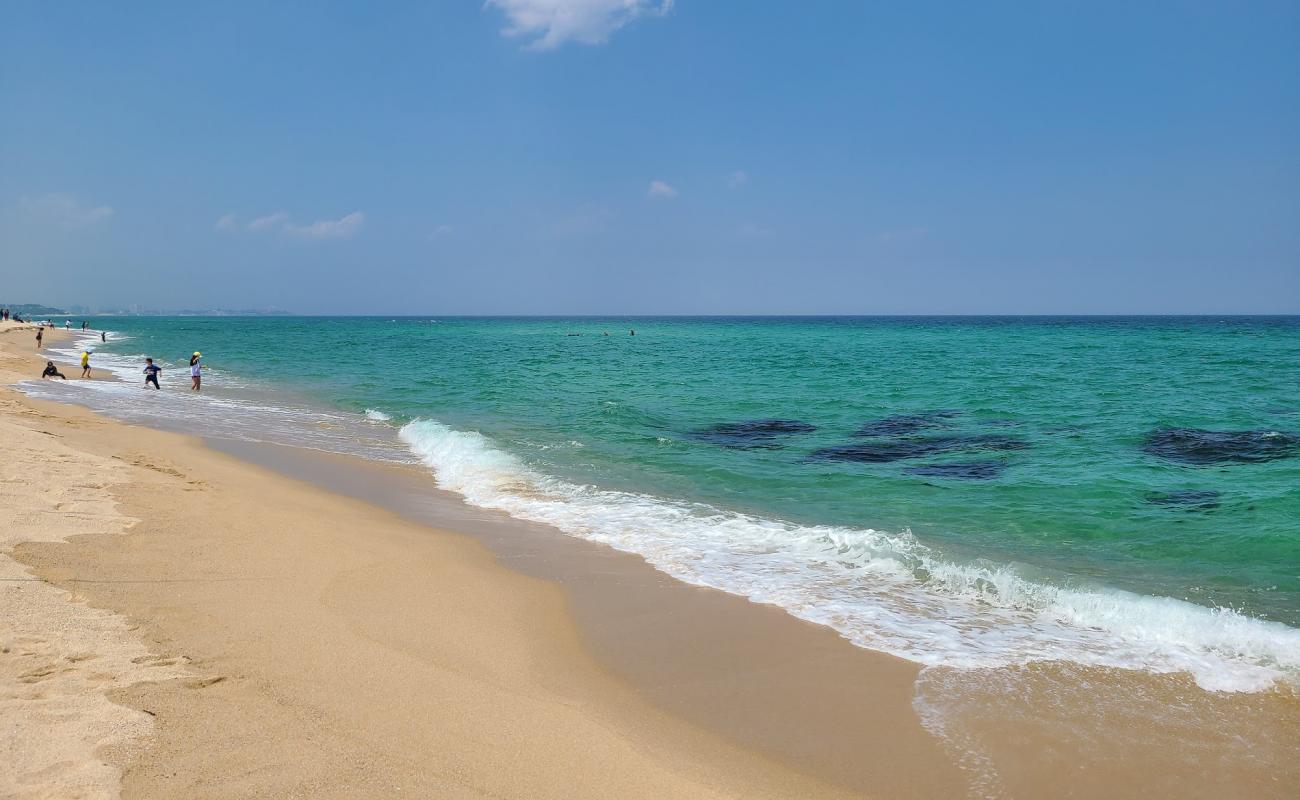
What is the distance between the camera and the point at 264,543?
Result: 7.73 metres

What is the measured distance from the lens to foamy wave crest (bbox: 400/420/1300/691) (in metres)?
6.13

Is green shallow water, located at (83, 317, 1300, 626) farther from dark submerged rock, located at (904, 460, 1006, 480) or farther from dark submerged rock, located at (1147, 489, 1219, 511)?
dark submerged rock, located at (904, 460, 1006, 480)

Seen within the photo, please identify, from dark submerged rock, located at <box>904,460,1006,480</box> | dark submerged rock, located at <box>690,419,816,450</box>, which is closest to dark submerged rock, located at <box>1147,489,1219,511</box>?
dark submerged rock, located at <box>904,460,1006,480</box>

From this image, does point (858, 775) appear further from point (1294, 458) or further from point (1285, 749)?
point (1294, 458)

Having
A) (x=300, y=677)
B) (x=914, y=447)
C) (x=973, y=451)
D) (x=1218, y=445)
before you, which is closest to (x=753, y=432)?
(x=914, y=447)

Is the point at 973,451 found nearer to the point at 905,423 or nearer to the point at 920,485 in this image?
the point at 920,485

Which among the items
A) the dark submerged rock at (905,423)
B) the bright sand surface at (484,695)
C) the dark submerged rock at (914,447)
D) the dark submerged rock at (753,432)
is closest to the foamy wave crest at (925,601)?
the bright sand surface at (484,695)

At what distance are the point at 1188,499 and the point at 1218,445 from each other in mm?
5480

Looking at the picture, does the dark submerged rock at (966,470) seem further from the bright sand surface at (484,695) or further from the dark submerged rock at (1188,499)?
the bright sand surface at (484,695)

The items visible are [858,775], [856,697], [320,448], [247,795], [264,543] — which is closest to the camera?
[247,795]

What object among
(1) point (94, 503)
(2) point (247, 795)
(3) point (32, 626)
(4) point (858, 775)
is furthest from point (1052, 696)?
(1) point (94, 503)

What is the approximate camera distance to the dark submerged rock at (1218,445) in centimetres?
1428

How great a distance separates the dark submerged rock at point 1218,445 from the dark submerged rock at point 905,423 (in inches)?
185

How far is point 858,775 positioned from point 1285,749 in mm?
2831
